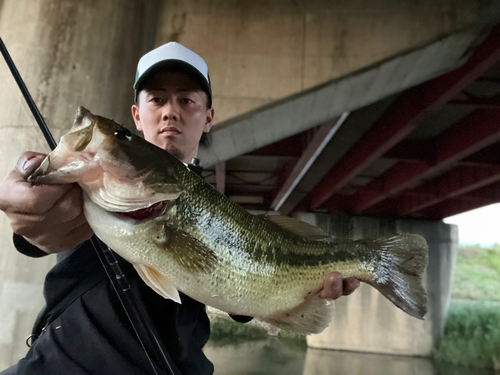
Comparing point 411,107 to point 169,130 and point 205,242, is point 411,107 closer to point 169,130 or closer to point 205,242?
point 169,130

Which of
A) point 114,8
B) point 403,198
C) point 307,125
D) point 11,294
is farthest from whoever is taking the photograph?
point 403,198

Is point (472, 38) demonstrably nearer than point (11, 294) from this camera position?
No

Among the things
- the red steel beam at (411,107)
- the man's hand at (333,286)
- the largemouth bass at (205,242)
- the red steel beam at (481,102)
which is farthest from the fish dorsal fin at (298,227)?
the red steel beam at (481,102)

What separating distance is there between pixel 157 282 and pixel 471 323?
13.0 metres

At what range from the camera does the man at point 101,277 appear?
0.89 meters

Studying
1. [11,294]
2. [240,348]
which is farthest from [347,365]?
[11,294]

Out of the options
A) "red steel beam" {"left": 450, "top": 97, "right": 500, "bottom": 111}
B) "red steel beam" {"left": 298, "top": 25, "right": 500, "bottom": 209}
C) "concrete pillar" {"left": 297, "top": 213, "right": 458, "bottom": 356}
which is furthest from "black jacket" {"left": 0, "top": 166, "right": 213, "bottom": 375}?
"concrete pillar" {"left": 297, "top": 213, "right": 458, "bottom": 356}

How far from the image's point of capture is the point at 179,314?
1.29 metres

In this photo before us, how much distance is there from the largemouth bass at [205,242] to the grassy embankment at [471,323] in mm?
11656

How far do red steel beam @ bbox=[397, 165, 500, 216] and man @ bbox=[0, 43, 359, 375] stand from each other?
607cm

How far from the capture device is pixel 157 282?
100 centimetres

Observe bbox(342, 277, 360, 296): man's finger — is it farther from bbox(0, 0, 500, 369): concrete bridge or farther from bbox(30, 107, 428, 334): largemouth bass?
bbox(0, 0, 500, 369): concrete bridge

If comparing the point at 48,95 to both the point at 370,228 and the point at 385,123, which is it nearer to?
the point at 385,123

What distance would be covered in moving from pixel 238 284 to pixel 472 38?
3.44 metres
